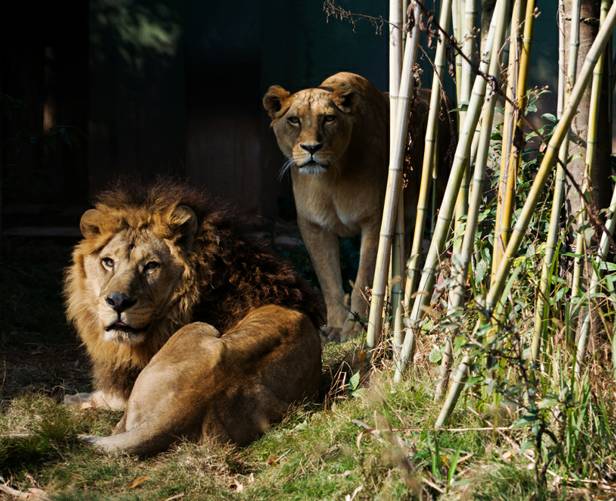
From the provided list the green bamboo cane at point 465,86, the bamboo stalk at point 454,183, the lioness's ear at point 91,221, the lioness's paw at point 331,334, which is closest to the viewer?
the bamboo stalk at point 454,183

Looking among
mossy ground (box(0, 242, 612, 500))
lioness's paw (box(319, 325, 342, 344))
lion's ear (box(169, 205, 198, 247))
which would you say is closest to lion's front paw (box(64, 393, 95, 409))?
mossy ground (box(0, 242, 612, 500))

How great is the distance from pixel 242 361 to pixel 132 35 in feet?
19.8

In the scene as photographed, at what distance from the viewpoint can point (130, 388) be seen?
494 centimetres

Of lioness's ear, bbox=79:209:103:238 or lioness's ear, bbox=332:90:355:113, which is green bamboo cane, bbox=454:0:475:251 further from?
lioness's ear, bbox=332:90:355:113

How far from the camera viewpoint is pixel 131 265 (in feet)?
15.6

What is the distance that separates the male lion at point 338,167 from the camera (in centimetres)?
673

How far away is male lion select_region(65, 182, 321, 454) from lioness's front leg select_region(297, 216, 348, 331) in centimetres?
183

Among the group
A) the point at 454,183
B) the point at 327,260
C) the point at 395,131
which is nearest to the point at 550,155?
the point at 454,183

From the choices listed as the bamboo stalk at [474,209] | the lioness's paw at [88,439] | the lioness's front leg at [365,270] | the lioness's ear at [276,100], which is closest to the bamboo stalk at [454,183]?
the bamboo stalk at [474,209]

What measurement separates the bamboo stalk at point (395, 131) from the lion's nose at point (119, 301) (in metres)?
1.20

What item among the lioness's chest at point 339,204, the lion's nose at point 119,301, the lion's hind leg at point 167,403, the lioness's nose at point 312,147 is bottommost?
the lion's hind leg at point 167,403

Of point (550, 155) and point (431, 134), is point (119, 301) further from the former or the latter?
point (550, 155)

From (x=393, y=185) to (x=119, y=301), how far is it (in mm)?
1329

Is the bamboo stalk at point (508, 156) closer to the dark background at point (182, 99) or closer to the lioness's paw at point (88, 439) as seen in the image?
the lioness's paw at point (88, 439)
